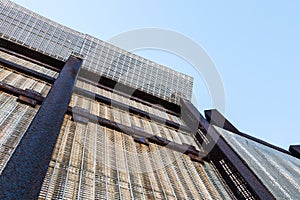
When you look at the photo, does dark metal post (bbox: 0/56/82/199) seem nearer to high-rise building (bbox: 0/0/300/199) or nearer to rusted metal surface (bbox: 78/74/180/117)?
high-rise building (bbox: 0/0/300/199)

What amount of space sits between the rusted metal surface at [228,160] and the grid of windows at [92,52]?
262 cm

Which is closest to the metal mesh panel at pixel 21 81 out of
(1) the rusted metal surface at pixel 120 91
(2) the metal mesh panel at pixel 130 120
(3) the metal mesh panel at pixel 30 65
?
(2) the metal mesh panel at pixel 130 120

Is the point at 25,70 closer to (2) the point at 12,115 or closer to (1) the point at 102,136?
(2) the point at 12,115

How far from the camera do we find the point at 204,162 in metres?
6.39

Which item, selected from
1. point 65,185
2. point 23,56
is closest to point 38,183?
point 65,185

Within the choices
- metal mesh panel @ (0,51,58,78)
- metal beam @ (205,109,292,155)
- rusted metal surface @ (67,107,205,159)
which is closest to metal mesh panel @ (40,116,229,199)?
rusted metal surface @ (67,107,205,159)

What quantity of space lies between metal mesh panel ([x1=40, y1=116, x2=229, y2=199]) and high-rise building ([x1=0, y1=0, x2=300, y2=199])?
0.02 meters

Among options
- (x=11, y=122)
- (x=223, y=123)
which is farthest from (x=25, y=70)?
(x=223, y=123)

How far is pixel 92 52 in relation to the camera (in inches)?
408

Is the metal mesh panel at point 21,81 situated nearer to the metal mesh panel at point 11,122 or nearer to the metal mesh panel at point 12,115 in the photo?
the metal mesh panel at point 12,115

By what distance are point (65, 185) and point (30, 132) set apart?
0.82 m

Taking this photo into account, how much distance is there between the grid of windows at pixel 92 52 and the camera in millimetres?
9156

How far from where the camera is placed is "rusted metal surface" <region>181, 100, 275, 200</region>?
4.88 meters

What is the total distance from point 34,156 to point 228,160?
4.18 metres
